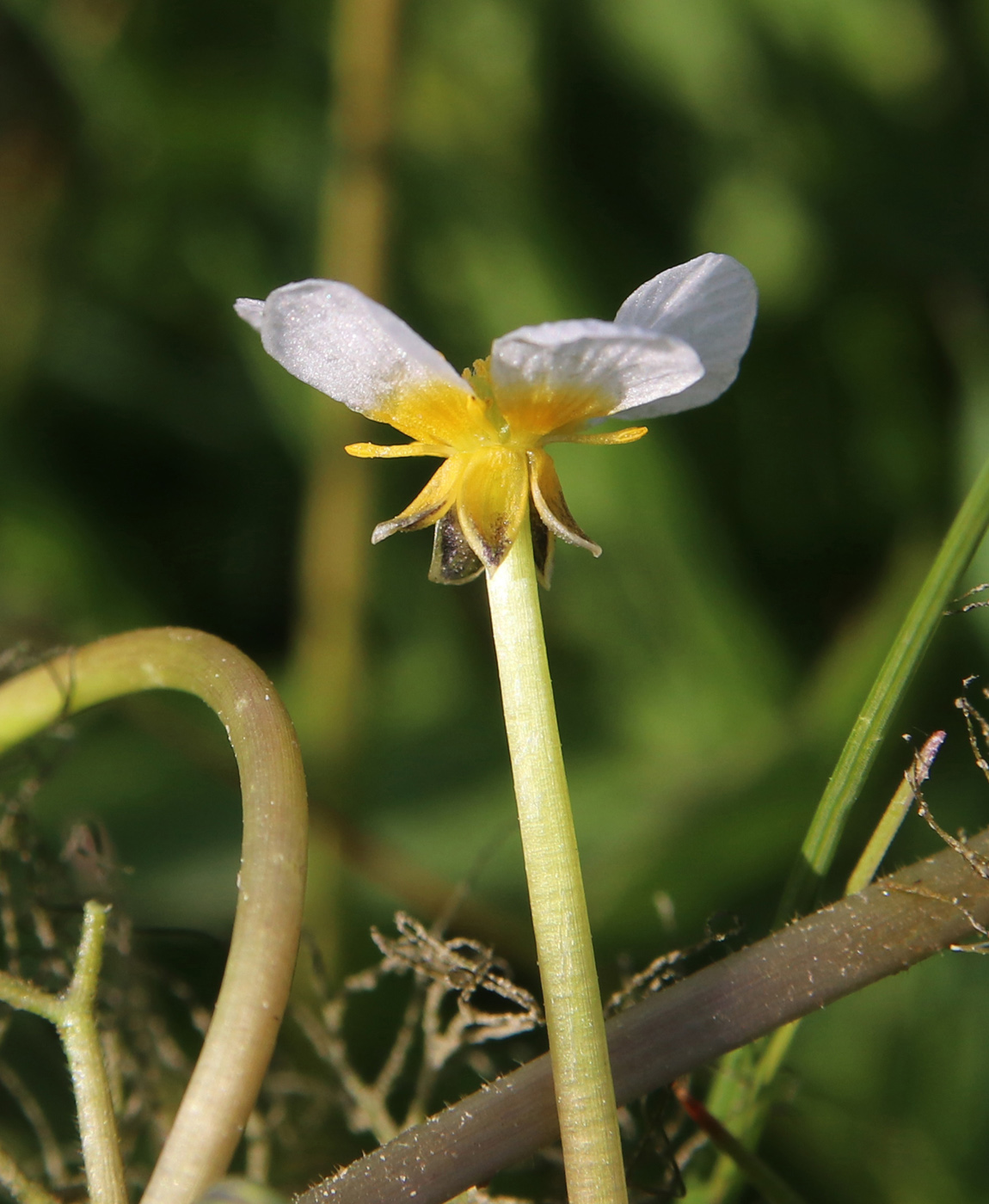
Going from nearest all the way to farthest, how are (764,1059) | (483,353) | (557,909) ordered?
1. (557,909)
2. (764,1059)
3. (483,353)

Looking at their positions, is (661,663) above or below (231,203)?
below

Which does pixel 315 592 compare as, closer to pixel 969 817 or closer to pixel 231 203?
pixel 231 203

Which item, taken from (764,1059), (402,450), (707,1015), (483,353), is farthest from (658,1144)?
(483,353)

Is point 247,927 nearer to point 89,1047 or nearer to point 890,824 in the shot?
point 89,1047

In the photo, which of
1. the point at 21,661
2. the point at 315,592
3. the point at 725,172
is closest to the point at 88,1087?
the point at 21,661

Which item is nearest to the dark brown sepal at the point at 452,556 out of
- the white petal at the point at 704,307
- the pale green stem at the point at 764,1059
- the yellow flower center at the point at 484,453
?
the yellow flower center at the point at 484,453

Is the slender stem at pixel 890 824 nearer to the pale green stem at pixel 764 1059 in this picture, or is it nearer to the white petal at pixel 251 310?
the pale green stem at pixel 764 1059

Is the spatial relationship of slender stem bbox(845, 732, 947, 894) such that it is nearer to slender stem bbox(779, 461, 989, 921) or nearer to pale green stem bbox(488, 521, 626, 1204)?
slender stem bbox(779, 461, 989, 921)
